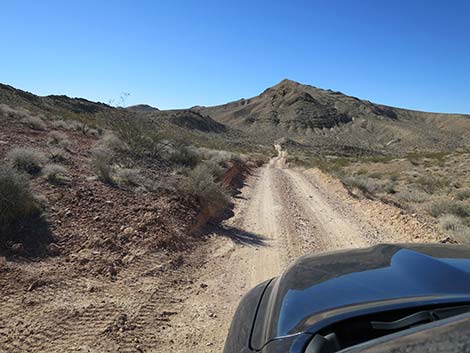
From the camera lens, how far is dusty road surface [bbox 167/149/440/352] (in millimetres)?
4590

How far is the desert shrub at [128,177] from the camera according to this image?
10125 mm

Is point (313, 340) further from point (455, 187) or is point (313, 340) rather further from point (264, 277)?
point (455, 187)

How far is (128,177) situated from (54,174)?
207 cm

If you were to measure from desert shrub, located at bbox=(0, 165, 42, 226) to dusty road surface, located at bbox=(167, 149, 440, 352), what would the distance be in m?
3.41

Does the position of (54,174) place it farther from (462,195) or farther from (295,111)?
(295,111)

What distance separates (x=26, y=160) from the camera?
9227 millimetres

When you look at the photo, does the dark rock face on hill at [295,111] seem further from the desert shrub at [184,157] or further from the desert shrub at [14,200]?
the desert shrub at [14,200]

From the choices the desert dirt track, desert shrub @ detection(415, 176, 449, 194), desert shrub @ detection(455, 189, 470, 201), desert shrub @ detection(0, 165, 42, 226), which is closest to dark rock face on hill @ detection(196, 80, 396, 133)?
desert shrub @ detection(415, 176, 449, 194)

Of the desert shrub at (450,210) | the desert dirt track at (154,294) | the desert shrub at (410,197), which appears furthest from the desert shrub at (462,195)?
the desert dirt track at (154,294)

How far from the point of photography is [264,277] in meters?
6.05

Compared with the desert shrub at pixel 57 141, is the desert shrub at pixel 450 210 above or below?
below

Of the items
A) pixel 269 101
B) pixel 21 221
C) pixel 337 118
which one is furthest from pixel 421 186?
pixel 269 101

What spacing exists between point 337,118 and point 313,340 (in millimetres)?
135389

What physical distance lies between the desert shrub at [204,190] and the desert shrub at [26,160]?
3.95m
